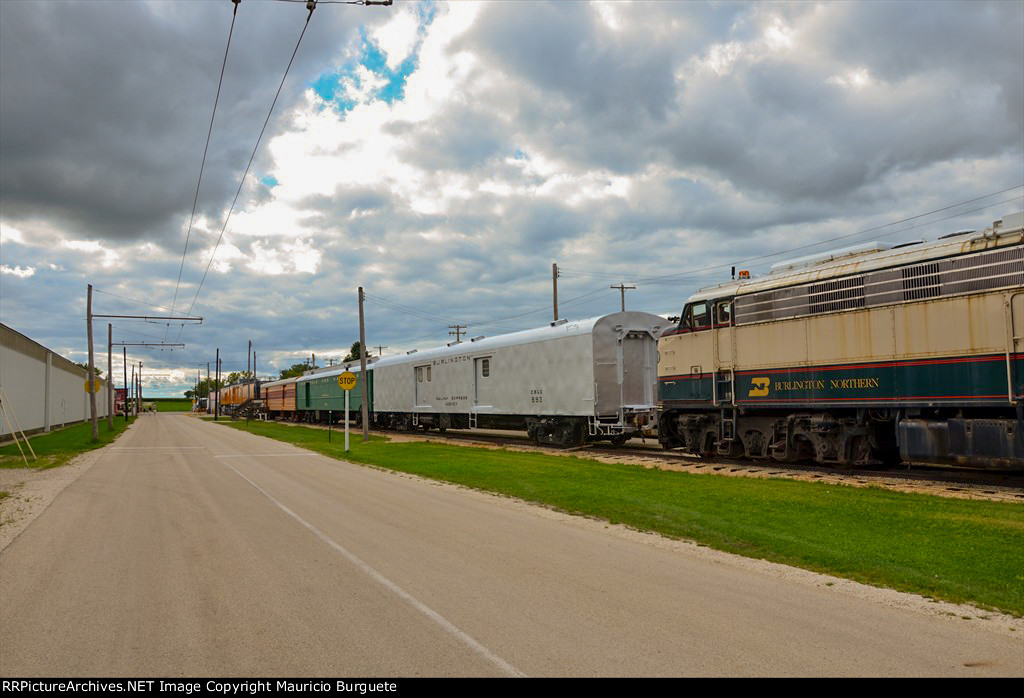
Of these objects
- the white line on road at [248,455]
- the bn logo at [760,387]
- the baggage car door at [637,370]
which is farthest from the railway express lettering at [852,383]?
the white line on road at [248,455]

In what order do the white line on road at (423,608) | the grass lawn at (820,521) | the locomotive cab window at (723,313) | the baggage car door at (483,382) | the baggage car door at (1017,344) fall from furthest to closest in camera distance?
the baggage car door at (483,382), the locomotive cab window at (723,313), the baggage car door at (1017,344), the grass lawn at (820,521), the white line on road at (423,608)

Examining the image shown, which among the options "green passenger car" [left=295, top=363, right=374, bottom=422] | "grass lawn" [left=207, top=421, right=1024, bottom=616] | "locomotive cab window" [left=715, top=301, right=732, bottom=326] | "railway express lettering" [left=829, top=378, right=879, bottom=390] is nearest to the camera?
"grass lawn" [left=207, top=421, right=1024, bottom=616]

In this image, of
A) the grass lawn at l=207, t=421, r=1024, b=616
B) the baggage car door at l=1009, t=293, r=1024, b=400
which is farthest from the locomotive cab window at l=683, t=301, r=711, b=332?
the baggage car door at l=1009, t=293, r=1024, b=400

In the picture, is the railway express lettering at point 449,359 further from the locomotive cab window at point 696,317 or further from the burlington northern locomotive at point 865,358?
the locomotive cab window at point 696,317

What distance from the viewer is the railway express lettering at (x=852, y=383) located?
13.8 metres

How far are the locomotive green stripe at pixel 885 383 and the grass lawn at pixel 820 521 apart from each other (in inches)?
80.8

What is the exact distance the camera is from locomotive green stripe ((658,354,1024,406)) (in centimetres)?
1191

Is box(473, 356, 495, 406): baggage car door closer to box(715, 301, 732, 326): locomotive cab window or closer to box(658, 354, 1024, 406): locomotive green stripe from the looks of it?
box(658, 354, 1024, 406): locomotive green stripe

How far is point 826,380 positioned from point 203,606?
1256cm

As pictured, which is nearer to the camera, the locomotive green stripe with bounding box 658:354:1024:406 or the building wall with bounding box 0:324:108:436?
the locomotive green stripe with bounding box 658:354:1024:406

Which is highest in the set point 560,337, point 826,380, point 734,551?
point 560,337
